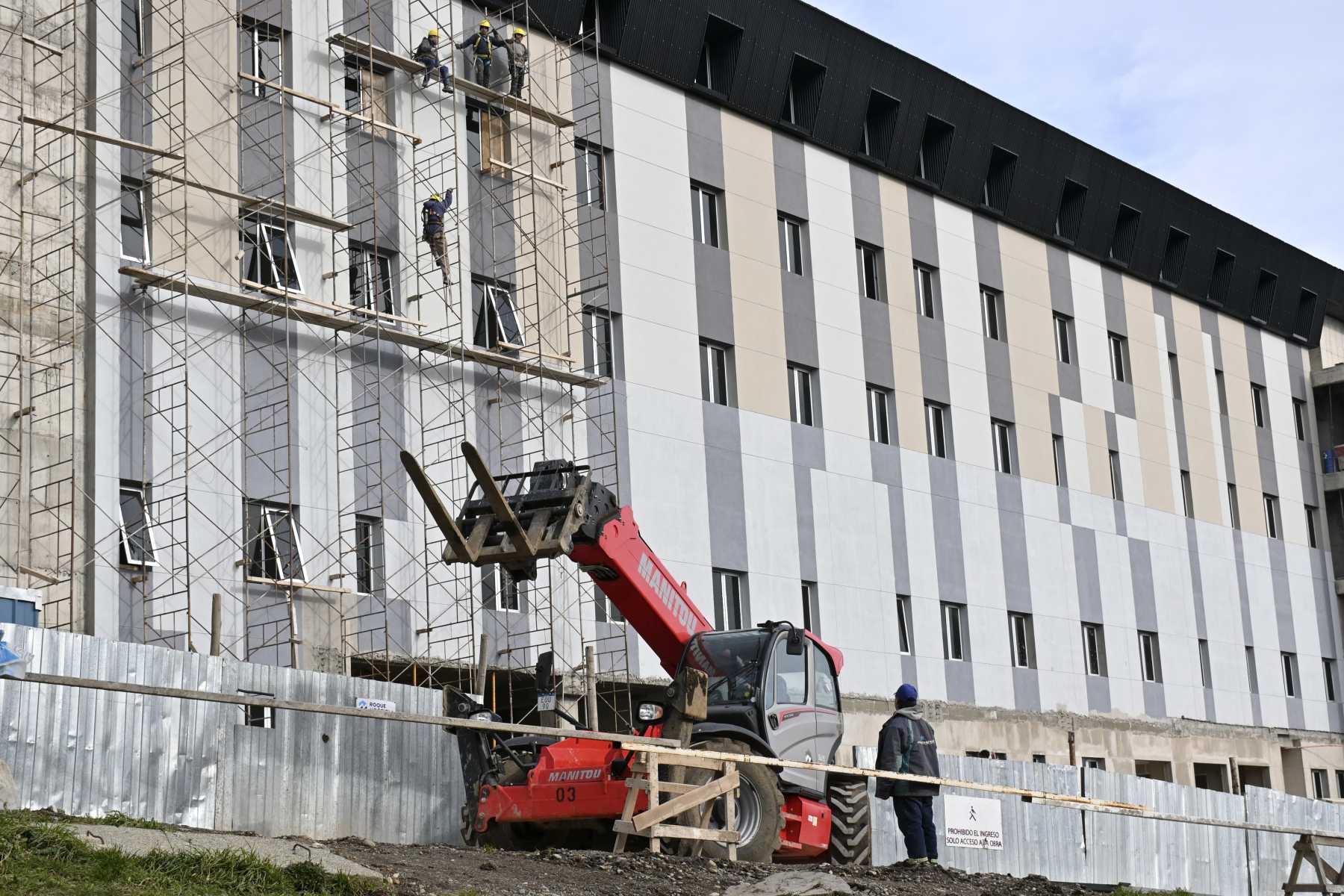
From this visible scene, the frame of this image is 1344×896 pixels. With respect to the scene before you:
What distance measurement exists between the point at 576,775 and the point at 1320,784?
124ft

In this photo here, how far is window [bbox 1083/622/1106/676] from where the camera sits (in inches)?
1591

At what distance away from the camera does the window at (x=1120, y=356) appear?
4472 centimetres

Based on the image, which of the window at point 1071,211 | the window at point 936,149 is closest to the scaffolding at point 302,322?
the window at point 936,149

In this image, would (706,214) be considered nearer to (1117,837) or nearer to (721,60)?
(721,60)

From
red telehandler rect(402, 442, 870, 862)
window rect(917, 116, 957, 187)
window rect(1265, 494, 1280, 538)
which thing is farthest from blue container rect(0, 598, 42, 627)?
window rect(1265, 494, 1280, 538)

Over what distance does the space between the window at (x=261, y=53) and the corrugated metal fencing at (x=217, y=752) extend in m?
10.2

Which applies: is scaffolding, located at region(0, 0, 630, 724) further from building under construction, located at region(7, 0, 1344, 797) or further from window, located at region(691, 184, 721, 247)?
window, located at region(691, 184, 721, 247)

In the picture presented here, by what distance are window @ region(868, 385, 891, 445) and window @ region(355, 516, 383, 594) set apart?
1365 centimetres

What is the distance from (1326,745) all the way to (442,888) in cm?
4144

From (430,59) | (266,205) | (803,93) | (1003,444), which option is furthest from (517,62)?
(1003,444)

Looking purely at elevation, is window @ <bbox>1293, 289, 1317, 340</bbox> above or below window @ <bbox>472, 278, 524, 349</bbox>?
above

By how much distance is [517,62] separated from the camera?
2950cm

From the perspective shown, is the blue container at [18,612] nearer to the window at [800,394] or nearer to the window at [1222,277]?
the window at [800,394]

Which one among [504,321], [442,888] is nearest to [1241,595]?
[504,321]
